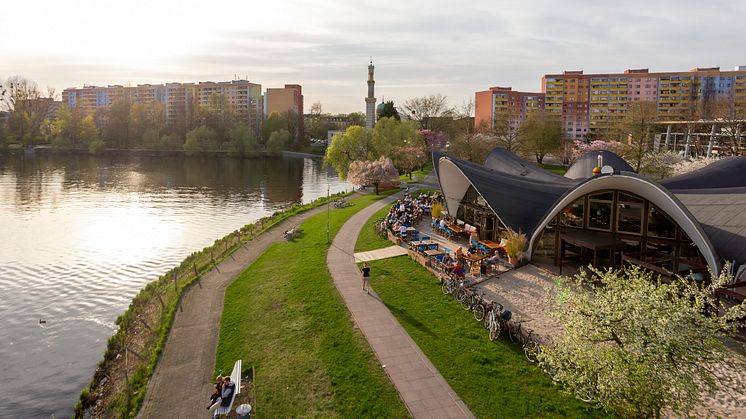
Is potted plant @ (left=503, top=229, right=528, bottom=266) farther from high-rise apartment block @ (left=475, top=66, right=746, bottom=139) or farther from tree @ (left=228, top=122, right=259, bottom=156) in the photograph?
tree @ (left=228, top=122, right=259, bottom=156)

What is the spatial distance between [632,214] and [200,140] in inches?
4191

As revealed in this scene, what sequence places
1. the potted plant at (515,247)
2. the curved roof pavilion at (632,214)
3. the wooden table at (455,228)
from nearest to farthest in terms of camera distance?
the curved roof pavilion at (632,214) → the potted plant at (515,247) → the wooden table at (455,228)

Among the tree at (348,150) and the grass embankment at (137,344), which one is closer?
the grass embankment at (137,344)

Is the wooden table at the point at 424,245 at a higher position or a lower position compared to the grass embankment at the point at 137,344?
higher

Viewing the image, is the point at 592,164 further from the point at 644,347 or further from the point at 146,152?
the point at 146,152

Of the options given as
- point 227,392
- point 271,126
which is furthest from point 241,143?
point 227,392

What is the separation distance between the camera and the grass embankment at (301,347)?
1378 centimetres

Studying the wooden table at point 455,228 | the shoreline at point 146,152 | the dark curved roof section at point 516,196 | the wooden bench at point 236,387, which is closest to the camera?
the wooden bench at point 236,387

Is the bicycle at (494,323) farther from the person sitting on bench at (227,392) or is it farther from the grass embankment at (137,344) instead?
the grass embankment at (137,344)

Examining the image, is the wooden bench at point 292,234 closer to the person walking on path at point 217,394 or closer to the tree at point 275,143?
the person walking on path at point 217,394

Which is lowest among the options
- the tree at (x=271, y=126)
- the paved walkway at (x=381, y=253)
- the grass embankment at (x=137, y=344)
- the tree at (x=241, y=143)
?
the grass embankment at (x=137, y=344)

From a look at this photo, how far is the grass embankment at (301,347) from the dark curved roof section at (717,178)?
2044 centimetres

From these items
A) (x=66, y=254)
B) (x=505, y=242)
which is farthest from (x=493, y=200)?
(x=66, y=254)

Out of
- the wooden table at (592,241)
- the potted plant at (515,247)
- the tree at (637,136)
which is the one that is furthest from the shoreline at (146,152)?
the wooden table at (592,241)
